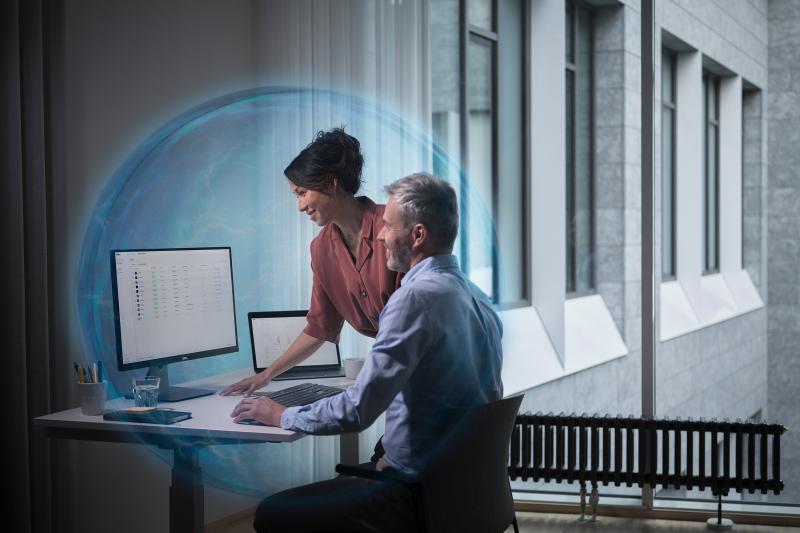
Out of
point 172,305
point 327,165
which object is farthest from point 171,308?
point 327,165

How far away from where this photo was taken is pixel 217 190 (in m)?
3.26

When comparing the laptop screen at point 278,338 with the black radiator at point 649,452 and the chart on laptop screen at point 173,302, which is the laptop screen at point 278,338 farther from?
the black radiator at point 649,452

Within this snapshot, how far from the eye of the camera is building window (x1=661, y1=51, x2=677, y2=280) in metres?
3.78

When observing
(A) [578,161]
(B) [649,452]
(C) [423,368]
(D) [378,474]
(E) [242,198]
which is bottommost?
(B) [649,452]

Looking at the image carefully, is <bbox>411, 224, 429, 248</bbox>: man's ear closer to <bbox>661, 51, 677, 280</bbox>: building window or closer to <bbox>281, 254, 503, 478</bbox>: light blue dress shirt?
<bbox>281, 254, 503, 478</bbox>: light blue dress shirt

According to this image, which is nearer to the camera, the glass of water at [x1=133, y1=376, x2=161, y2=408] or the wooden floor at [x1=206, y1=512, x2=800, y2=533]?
the glass of water at [x1=133, y1=376, x2=161, y2=408]

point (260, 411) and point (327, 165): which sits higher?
point (327, 165)

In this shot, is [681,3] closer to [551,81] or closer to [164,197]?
[551,81]

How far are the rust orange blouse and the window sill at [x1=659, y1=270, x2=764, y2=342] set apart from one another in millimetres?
1569

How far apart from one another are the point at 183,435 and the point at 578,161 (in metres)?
2.26

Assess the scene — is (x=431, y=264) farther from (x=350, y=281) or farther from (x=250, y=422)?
(x=350, y=281)

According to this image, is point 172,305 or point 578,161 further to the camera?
point 578,161

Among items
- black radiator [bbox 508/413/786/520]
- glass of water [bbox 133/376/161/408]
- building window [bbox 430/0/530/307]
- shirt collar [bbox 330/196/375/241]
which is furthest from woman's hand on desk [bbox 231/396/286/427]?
building window [bbox 430/0/530/307]

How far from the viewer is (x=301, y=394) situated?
7.98 feet
